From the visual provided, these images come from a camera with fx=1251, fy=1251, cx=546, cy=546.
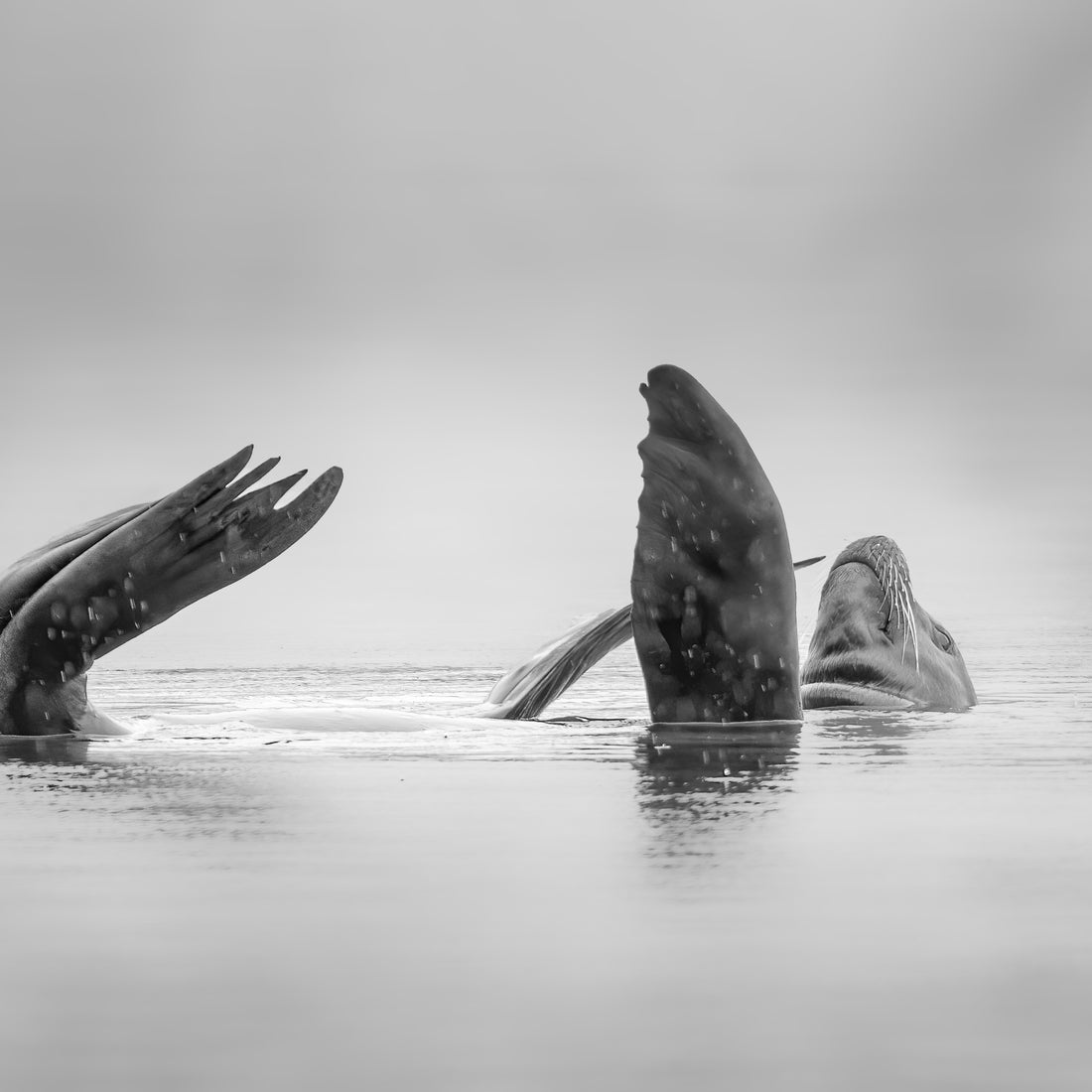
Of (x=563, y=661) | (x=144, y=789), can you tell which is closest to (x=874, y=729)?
(x=563, y=661)

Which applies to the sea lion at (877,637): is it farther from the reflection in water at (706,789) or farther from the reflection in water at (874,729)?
the reflection in water at (706,789)

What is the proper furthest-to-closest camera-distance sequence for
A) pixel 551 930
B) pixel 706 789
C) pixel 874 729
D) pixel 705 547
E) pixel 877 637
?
pixel 877 637 < pixel 874 729 < pixel 705 547 < pixel 706 789 < pixel 551 930

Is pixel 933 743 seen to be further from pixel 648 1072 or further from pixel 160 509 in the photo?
pixel 648 1072

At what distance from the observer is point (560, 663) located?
4.98 metres

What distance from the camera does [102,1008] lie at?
120cm

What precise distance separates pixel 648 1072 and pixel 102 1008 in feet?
1.76

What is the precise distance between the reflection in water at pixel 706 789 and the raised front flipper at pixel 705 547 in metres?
0.40

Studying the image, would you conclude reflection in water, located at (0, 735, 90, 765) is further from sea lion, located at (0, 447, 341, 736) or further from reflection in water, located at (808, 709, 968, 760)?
reflection in water, located at (808, 709, 968, 760)

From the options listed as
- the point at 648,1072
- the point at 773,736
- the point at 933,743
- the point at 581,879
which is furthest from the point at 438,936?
the point at 933,743

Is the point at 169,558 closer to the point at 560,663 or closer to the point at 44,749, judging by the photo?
the point at 44,749

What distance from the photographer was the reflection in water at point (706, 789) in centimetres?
206

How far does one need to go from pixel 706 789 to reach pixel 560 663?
91.7 inches

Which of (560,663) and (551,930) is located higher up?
(560,663)

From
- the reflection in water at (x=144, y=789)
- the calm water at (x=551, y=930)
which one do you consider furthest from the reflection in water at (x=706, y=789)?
the reflection in water at (x=144, y=789)
